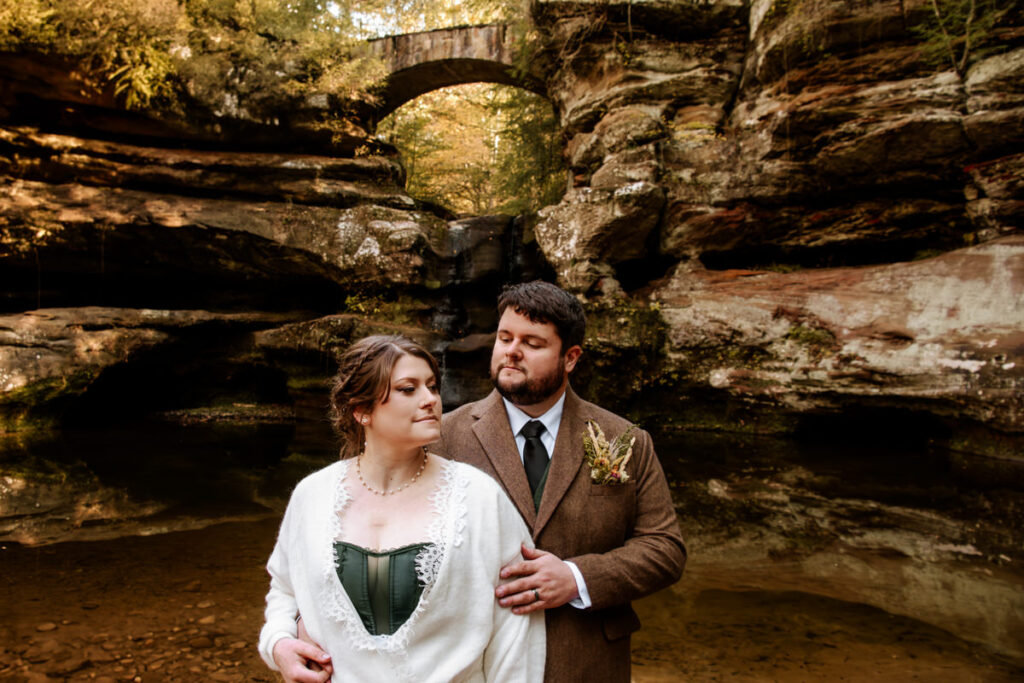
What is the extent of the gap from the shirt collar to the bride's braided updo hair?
Result: 0.44 m

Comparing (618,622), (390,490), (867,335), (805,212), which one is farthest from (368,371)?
(805,212)

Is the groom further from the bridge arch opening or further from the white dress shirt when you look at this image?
the bridge arch opening

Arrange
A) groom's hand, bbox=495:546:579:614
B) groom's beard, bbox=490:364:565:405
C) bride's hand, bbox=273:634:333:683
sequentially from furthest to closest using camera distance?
groom's beard, bbox=490:364:565:405, groom's hand, bbox=495:546:579:614, bride's hand, bbox=273:634:333:683

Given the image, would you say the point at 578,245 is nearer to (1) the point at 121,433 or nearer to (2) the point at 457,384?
(2) the point at 457,384

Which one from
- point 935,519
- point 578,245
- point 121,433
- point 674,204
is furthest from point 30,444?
point 935,519

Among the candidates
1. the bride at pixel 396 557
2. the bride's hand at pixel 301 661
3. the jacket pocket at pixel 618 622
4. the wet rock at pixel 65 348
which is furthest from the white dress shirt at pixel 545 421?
the wet rock at pixel 65 348

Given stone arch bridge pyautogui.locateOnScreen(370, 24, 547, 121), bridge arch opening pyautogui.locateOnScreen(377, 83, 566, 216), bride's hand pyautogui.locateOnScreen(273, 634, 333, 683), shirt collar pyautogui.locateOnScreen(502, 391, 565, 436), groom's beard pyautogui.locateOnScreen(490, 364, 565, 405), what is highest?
stone arch bridge pyautogui.locateOnScreen(370, 24, 547, 121)

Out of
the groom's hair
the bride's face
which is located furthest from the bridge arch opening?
the bride's face

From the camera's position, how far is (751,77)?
11055 millimetres

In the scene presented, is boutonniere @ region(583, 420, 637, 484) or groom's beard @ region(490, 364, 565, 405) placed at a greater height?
groom's beard @ region(490, 364, 565, 405)

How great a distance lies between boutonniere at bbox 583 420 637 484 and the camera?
2072mm

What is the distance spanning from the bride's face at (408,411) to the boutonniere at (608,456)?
601 mm

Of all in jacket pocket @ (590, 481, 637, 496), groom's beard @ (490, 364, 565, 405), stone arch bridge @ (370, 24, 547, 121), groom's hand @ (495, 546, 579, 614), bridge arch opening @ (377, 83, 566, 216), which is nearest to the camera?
groom's hand @ (495, 546, 579, 614)

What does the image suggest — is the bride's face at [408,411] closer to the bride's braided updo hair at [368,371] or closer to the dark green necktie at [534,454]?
the bride's braided updo hair at [368,371]
